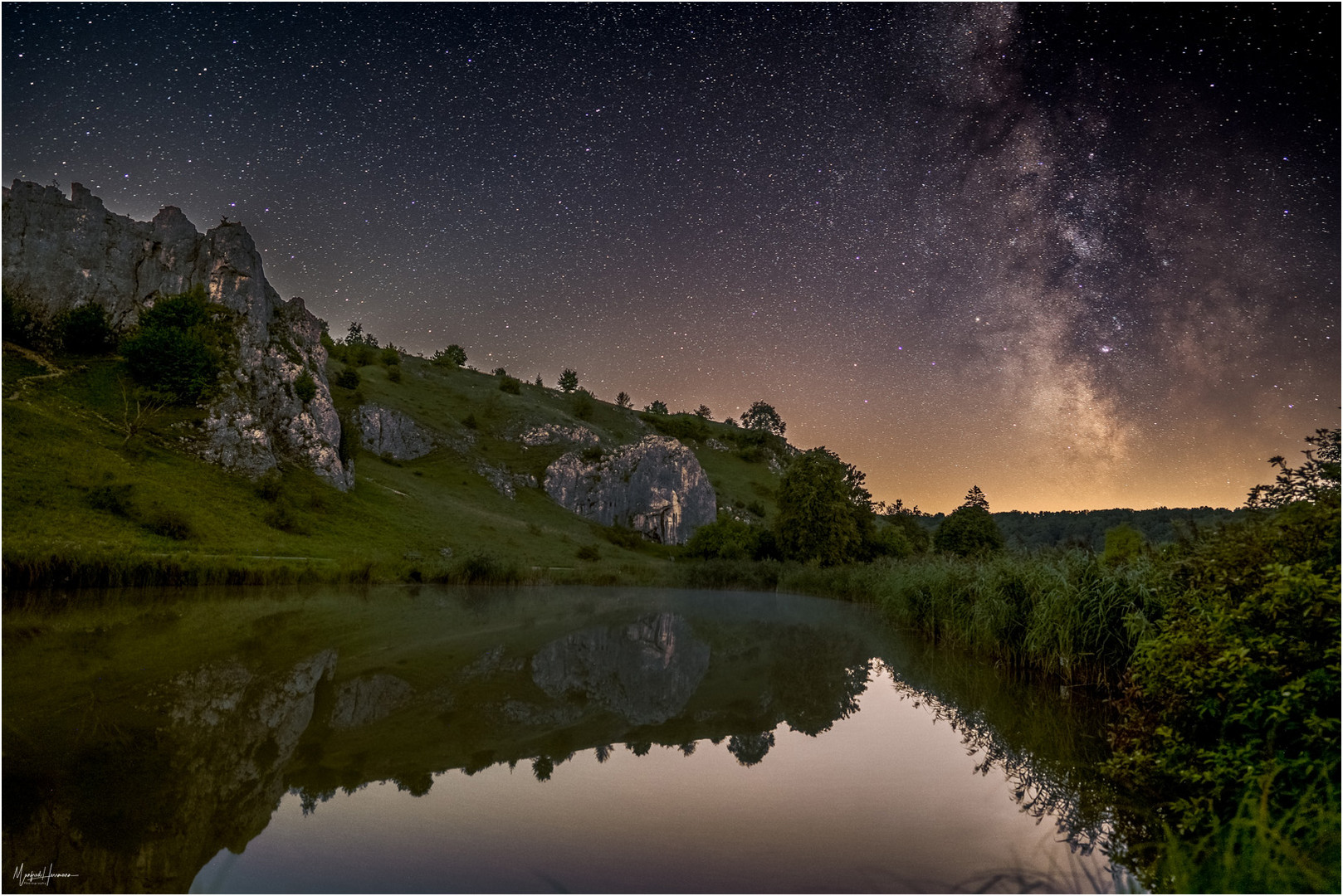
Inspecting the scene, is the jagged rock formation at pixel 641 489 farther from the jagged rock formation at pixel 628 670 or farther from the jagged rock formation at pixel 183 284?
the jagged rock formation at pixel 628 670

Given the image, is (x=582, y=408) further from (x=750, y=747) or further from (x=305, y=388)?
(x=750, y=747)

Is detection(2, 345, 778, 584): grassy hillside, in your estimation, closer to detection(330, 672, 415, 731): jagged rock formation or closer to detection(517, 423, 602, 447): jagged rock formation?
detection(517, 423, 602, 447): jagged rock formation

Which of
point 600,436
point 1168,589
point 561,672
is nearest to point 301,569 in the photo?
point 561,672

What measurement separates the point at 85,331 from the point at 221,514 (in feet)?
92.2

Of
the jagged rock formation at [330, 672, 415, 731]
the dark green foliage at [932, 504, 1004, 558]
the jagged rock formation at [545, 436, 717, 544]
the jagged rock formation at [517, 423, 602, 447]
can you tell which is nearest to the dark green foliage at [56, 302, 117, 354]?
the jagged rock formation at [545, 436, 717, 544]

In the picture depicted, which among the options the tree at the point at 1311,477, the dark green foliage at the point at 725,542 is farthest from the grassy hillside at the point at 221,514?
the tree at the point at 1311,477

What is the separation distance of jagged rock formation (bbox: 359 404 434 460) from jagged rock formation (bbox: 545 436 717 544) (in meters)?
17.7

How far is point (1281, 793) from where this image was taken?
18.7ft

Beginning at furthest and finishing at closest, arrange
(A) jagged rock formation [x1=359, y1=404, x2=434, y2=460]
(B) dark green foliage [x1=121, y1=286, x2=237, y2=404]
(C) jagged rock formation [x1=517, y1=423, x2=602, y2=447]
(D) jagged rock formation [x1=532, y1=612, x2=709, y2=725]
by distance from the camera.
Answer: (C) jagged rock formation [x1=517, y1=423, x2=602, y2=447] → (A) jagged rock formation [x1=359, y1=404, x2=434, y2=460] → (B) dark green foliage [x1=121, y1=286, x2=237, y2=404] → (D) jagged rock formation [x1=532, y1=612, x2=709, y2=725]

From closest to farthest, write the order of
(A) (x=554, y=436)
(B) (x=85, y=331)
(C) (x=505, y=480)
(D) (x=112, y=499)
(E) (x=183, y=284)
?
(D) (x=112, y=499)
(B) (x=85, y=331)
(E) (x=183, y=284)
(C) (x=505, y=480)
(A) (x=554, y=436)

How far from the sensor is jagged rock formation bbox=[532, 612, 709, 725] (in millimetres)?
11945

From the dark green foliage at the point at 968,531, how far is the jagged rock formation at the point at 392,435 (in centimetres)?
6736

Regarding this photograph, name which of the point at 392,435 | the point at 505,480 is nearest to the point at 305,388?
the point at 392,435

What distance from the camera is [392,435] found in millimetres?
90750
